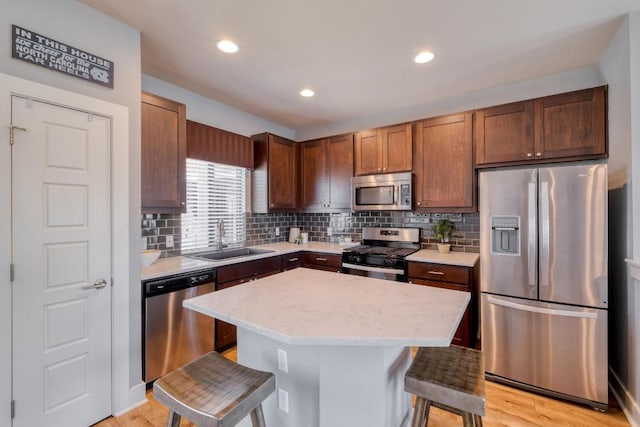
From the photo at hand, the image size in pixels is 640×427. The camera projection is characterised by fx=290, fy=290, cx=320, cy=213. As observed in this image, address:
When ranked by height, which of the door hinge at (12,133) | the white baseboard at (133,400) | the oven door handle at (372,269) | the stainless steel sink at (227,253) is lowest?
the white baseboard at (133,400)

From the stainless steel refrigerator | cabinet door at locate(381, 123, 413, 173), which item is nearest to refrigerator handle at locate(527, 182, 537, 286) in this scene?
the stainless steel refrigerator

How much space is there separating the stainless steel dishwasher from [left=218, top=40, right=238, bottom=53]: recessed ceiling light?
188 cm

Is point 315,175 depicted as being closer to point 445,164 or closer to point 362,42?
point 445,164

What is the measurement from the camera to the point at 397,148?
11.4 feet

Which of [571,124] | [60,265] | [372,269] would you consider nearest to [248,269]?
[372,269]

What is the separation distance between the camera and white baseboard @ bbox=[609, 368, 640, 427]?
73.6 inches

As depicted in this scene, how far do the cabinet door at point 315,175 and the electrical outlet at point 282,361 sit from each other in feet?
8.77

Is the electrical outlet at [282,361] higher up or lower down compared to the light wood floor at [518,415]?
higher up

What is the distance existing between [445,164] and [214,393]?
9.70ft

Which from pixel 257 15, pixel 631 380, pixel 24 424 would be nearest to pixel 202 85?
pixel 257 15

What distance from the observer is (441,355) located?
150 cm

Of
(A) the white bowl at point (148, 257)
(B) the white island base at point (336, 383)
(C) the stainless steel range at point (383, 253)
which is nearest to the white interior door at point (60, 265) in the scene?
(A) the white bowl at point (148, 257)

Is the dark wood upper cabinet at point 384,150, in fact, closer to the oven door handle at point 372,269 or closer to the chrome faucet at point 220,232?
the oven door handle at point 372,269

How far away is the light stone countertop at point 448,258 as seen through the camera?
9.11 feet
